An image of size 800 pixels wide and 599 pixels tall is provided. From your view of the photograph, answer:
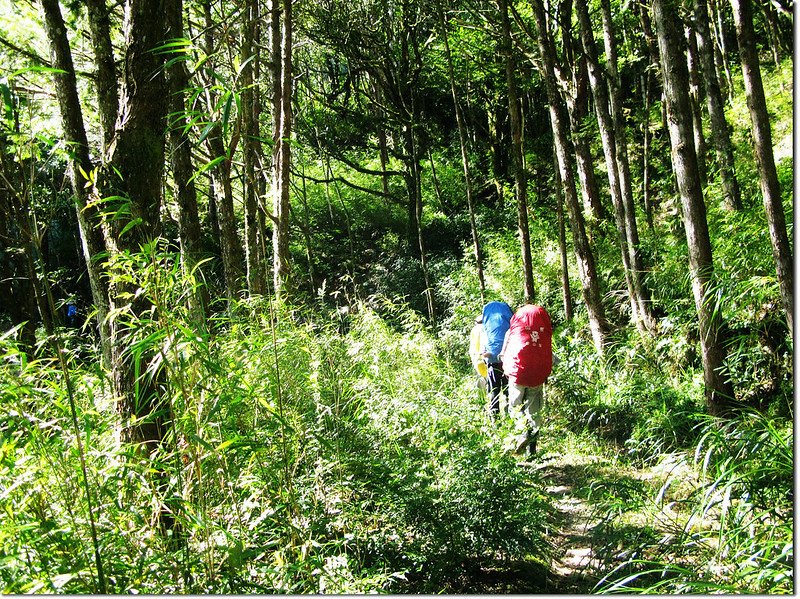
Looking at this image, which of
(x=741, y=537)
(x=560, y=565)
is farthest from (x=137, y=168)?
(x=741, y=537)

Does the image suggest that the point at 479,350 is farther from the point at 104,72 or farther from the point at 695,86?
the point at 695,86

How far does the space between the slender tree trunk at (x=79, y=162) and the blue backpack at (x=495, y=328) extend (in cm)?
423

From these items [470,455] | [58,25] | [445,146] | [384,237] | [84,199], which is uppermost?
[445,146]

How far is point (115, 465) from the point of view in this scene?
2781mm

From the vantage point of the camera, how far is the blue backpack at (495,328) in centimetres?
686

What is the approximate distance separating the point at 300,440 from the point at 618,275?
8.13m

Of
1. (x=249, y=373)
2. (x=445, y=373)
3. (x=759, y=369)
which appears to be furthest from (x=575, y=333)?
(x=249, y=373)

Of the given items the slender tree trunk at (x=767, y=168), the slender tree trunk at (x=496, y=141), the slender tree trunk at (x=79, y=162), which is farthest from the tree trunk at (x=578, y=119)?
the slender tree trunk at (x=496, y=141)

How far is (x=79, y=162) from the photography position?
3.42 m

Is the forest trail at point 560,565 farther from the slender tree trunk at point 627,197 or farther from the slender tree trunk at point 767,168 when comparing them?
the slender tree trunk at point 627,197

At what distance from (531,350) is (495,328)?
2.72 ft

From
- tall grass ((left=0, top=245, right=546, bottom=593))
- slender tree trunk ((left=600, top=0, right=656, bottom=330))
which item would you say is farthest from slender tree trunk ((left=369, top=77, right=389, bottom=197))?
tall grass ((left=0, top=245, right=546, bottom=593))

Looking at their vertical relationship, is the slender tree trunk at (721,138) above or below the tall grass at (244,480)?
above

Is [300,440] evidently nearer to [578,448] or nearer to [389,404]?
[389,404]
